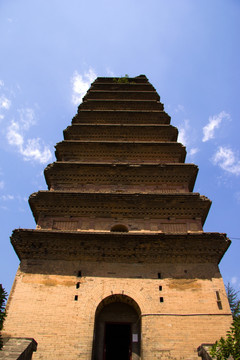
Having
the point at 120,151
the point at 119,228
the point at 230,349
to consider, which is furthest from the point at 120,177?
the point at 230,349

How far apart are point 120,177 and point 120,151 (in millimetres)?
2159

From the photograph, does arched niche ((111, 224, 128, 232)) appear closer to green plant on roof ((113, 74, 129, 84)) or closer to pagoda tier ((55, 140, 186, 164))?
pagoda tier ((55, 140, 186, 164))

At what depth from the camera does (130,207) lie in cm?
1232

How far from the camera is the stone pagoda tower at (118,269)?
905cm

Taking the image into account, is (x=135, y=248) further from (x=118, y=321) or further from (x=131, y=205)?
(x=118, y=321)

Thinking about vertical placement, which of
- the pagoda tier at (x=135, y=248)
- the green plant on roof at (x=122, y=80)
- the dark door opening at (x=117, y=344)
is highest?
the green plant on roof at (x=122, y=80)

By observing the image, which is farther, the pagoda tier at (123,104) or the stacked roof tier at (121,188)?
the pagoda tier at (123,104)

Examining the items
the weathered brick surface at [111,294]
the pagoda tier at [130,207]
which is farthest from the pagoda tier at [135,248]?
the pagoda tier at [130,207]

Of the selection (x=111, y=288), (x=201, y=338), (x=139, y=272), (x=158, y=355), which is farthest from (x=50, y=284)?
(x=201, y=338)

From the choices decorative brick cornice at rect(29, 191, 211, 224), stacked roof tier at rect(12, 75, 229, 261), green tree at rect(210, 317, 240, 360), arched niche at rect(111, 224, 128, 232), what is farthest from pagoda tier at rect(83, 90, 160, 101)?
green tree at rect(210, 317, 240, 360)

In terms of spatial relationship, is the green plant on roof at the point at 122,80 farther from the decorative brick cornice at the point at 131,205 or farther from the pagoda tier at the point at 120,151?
the decorative brick cornice at the point at 131,205

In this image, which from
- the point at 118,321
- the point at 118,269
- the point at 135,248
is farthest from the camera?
the point at 135,248

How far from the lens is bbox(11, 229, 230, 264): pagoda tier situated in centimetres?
1065

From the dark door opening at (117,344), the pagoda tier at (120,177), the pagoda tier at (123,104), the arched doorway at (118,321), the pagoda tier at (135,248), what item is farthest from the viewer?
the pagoda tier at (123,104)
